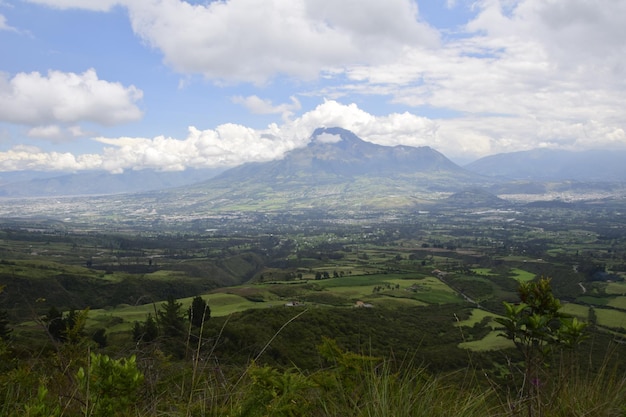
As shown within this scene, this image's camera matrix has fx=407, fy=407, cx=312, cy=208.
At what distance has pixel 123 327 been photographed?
139 feet

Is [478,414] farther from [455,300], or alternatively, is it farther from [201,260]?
[201,260]

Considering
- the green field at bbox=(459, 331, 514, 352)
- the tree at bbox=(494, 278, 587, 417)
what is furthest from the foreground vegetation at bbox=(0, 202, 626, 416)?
the green field at bbox=(459, 331, 514, 352)

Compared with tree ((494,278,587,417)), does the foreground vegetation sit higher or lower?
lower

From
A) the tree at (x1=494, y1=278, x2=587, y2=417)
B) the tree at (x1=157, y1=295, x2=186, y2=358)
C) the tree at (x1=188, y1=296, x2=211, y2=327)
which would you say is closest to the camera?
the tree at (x1=494, y1=278, x2=587, y2=417)

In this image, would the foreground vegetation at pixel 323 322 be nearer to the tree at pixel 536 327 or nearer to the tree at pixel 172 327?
the tree at pixel 536 327

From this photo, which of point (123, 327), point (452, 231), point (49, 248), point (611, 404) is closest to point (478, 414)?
point (611, 404)

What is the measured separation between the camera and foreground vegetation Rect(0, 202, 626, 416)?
2.48 metres

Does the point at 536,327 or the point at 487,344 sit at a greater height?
the point at 536,327

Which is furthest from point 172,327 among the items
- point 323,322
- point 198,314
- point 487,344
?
point 323,322

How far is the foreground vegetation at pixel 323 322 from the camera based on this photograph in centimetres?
248

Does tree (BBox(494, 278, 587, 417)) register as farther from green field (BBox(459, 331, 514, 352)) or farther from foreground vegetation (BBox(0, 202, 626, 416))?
green field (BBox(459, 331, 514, 352))

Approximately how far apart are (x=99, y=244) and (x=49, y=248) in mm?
16808

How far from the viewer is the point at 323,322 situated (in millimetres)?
38562

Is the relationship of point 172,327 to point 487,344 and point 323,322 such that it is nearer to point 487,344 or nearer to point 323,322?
point 487,344
